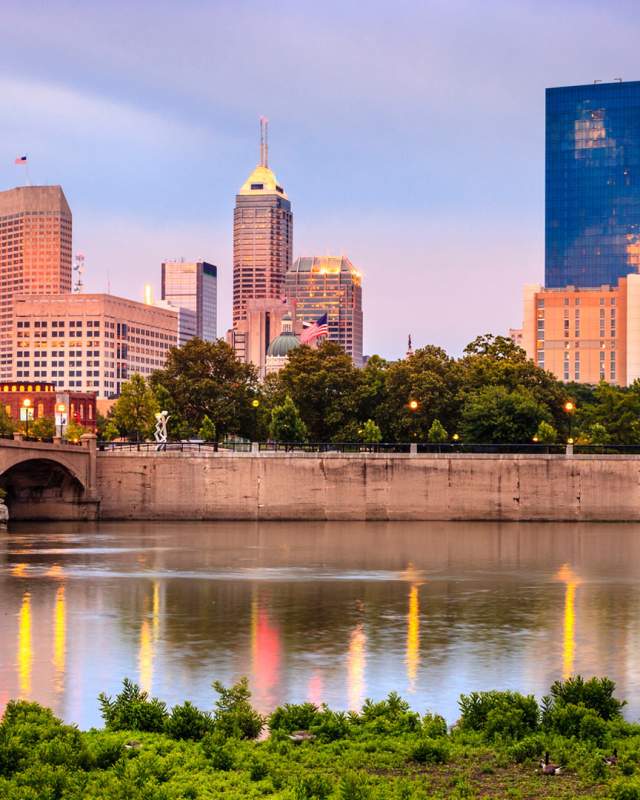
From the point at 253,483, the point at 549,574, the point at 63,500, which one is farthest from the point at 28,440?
the point at 549,574

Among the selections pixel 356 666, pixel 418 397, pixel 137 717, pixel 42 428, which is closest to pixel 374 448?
pixel 418 397

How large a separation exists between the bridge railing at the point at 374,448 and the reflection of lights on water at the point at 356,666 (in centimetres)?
6925

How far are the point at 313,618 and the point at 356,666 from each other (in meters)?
10.5

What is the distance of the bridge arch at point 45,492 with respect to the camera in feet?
332

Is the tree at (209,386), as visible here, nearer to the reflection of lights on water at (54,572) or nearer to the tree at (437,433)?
the tree at (437,433)

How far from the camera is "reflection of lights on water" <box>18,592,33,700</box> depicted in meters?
30.6

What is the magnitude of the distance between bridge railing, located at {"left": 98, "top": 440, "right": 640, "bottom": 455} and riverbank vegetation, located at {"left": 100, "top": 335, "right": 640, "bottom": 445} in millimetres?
5952

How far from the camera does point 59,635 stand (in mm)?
39781

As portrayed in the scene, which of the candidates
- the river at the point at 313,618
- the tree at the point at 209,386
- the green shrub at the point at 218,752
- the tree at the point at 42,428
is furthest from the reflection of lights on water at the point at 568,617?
the tree at the point at 42,428

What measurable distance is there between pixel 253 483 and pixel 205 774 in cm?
8755

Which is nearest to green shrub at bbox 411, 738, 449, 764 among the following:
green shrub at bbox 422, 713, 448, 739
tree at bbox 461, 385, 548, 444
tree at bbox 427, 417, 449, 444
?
green shrub at bbox 422, 713, 448, 739

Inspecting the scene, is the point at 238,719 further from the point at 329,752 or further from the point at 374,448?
the point at 374,448

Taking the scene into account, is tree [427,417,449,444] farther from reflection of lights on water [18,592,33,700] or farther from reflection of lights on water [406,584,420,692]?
reflection of lights on water [18,592,33,700]

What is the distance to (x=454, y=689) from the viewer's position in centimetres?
3033
